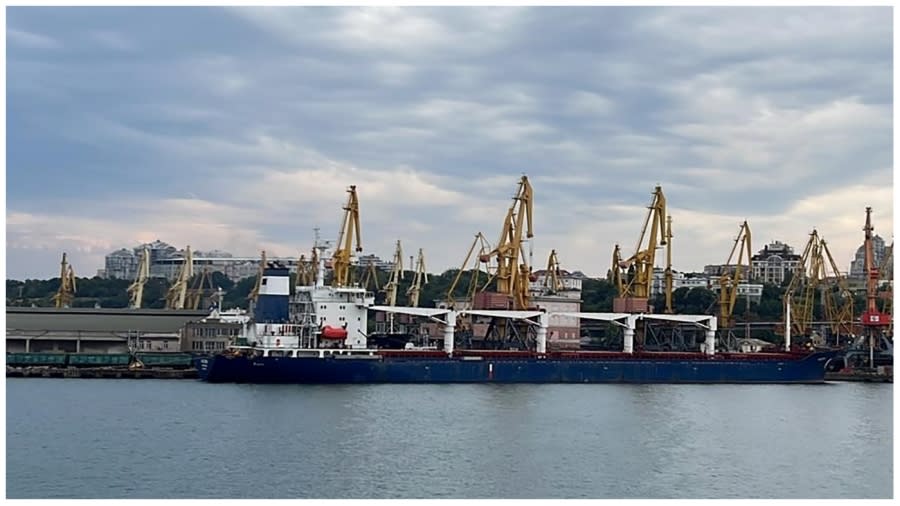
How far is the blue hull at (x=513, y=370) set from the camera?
121 feet

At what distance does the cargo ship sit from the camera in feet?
122

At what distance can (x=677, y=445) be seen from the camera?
79.4 ft

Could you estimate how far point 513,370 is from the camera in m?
39.5

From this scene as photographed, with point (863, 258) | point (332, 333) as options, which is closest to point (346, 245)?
point (332, 333)

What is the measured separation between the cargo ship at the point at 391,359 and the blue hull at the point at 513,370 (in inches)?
1.2

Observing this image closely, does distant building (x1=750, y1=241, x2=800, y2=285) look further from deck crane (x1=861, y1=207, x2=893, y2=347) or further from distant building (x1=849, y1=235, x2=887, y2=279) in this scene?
deck crane (x1=861, y1=207, x2=893, y2=347)

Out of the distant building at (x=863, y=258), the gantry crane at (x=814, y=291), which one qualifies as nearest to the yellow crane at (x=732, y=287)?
the gantry crane at (x=814, y=291)

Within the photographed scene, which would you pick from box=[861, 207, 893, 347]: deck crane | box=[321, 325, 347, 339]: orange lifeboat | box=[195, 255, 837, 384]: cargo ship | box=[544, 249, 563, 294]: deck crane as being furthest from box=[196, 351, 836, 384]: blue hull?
box=[544, 249, 563, 294]: deck crane

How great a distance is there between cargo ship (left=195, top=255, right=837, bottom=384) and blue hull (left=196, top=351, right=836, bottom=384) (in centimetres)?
3

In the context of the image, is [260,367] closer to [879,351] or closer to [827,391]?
[827,391]

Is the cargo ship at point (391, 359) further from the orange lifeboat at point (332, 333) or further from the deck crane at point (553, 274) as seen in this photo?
the deck crane at point (553, 274)

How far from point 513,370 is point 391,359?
4.14 meters

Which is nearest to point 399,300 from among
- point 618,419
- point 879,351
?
point 879,351

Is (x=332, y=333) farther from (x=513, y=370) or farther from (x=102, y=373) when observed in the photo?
(x=102, y=373)
